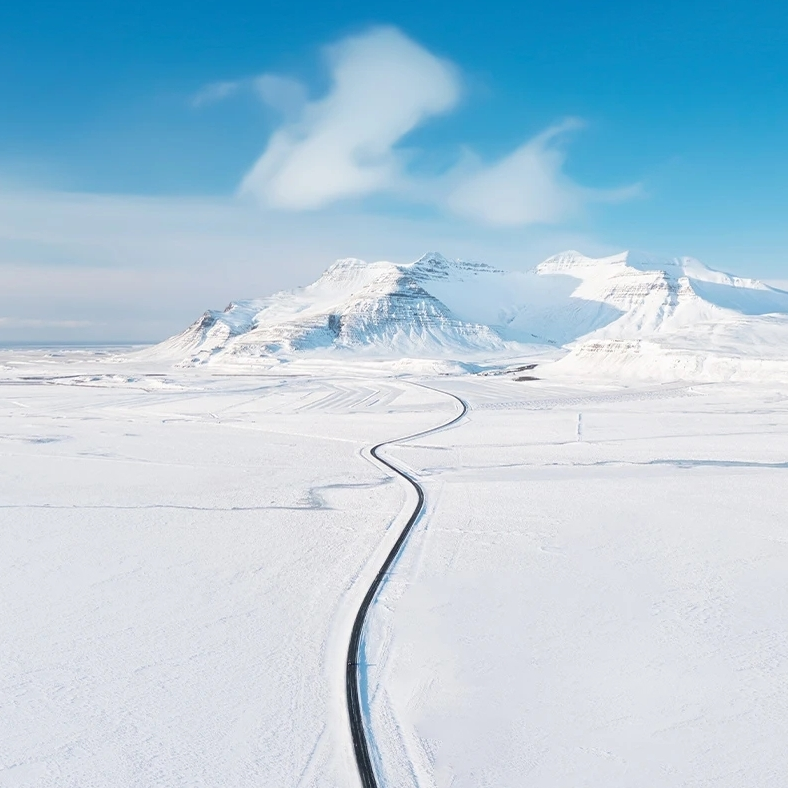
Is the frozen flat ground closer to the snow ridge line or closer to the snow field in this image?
the snow field

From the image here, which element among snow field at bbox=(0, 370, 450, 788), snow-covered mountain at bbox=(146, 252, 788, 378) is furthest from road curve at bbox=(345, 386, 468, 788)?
snow-covered mountain at bbox=(146, 252, 788, 378)

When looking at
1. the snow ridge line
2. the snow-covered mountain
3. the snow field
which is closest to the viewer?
the snow field

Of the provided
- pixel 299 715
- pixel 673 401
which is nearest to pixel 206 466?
pixel 299 715

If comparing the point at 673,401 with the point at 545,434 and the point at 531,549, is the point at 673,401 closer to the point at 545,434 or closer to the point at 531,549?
the point at 545,434

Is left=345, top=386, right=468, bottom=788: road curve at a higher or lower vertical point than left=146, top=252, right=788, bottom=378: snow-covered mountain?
lower

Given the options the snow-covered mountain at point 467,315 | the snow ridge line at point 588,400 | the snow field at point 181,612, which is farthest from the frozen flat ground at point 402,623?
the snow-covered mountain at point 467,315

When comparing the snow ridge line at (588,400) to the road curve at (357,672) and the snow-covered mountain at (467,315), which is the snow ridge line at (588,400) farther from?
the snow-covered mountain at (467,315)
